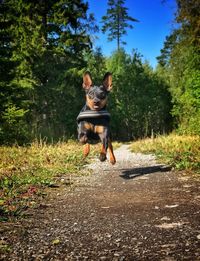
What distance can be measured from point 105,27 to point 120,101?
1875 cm

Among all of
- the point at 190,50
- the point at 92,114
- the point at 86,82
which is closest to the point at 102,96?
the point at 92,114

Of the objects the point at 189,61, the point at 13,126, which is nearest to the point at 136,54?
the point at 189,61

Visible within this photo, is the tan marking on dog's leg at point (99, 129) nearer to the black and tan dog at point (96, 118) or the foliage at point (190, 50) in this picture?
the black and tan dog at point (96, 118)

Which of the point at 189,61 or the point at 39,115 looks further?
the point at 39,115

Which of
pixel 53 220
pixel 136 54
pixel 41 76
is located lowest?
pixel 53 220

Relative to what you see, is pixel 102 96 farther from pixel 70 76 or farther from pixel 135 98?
pixel 135 98

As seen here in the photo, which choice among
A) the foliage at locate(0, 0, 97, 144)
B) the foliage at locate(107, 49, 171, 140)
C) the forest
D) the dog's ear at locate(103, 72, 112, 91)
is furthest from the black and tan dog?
the foliage at locate(107, 49, 171, 140)

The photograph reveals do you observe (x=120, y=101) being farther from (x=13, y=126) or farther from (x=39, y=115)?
(x=13, y=126)

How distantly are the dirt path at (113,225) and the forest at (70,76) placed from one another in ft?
35.4

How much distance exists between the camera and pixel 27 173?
362 inches

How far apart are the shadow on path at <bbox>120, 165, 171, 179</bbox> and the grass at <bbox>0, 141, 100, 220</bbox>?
47.3 inches

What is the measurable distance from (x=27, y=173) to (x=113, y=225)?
16.1 ft

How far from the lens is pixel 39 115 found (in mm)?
28734

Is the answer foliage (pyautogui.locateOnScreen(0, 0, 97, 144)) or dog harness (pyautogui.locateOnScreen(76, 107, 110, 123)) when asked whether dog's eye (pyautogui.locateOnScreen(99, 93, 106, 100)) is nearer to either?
dog harness (pyautogui.locateOnScreen(76, 107, 110, 123))
